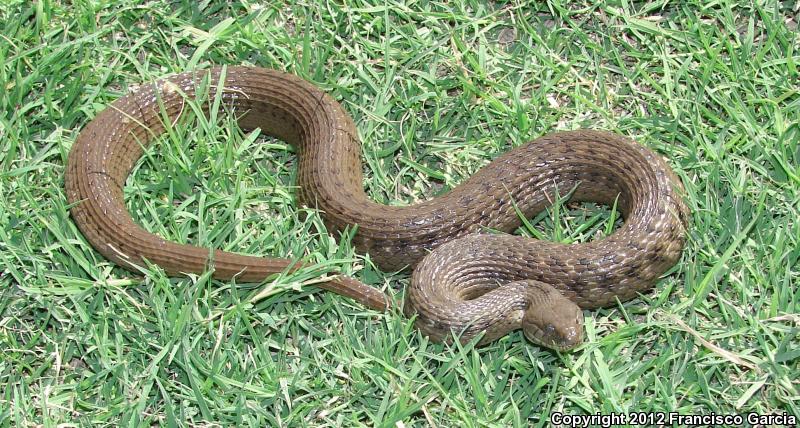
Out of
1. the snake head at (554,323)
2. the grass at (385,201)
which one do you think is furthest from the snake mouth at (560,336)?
the grass at (385,201)

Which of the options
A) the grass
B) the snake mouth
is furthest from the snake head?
the grass

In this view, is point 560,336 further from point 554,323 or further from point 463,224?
point 463,224

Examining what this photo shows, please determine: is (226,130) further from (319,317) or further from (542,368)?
(542,368)

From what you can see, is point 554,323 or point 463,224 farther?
point 463,224

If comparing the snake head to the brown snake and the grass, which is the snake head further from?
the grass

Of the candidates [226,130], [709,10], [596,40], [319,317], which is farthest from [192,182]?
[709,10]

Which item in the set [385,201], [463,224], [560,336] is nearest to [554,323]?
[560,336]
